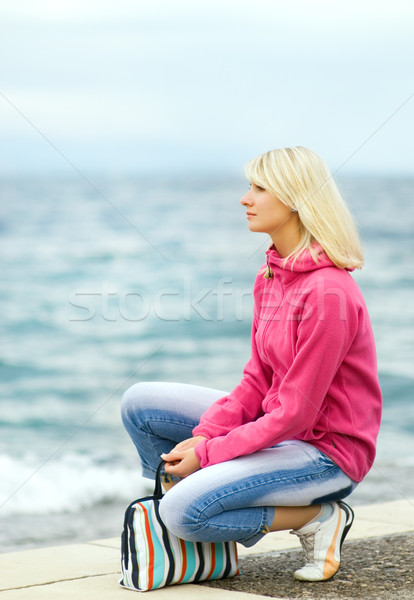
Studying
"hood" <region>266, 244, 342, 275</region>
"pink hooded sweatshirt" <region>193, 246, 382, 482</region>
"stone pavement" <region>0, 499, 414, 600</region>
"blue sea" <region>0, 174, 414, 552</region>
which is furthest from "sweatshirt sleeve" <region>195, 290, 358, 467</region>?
"blue sea" <region>0, 174, 414, 552</region>

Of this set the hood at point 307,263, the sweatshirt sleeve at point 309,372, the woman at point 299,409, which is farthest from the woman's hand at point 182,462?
the hood at point 307,263

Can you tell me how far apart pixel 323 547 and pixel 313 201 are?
970 millimetres

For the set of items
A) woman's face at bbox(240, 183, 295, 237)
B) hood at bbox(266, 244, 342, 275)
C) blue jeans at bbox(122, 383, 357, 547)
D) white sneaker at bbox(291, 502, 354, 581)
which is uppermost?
woman's face at bbox(240, 183, 295, 237)

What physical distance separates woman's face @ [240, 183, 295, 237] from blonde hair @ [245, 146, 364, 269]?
0.02m

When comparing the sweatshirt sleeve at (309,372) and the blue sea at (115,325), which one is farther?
the blue sea at (115,325)

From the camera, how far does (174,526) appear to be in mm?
2139

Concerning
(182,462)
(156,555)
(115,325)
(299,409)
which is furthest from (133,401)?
(115,325)

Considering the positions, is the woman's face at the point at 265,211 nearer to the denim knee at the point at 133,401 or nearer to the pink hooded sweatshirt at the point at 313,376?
the pink hooded sweatshirt at the point at 313,376

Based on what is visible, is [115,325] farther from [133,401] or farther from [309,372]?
[309,372]

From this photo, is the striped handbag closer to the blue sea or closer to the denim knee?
the denim knee

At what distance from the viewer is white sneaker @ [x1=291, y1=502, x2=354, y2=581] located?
224cm

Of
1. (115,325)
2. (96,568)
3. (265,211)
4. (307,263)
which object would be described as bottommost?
(96,568)

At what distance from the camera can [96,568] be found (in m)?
2.46

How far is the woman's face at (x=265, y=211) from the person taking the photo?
2268 millimetres
